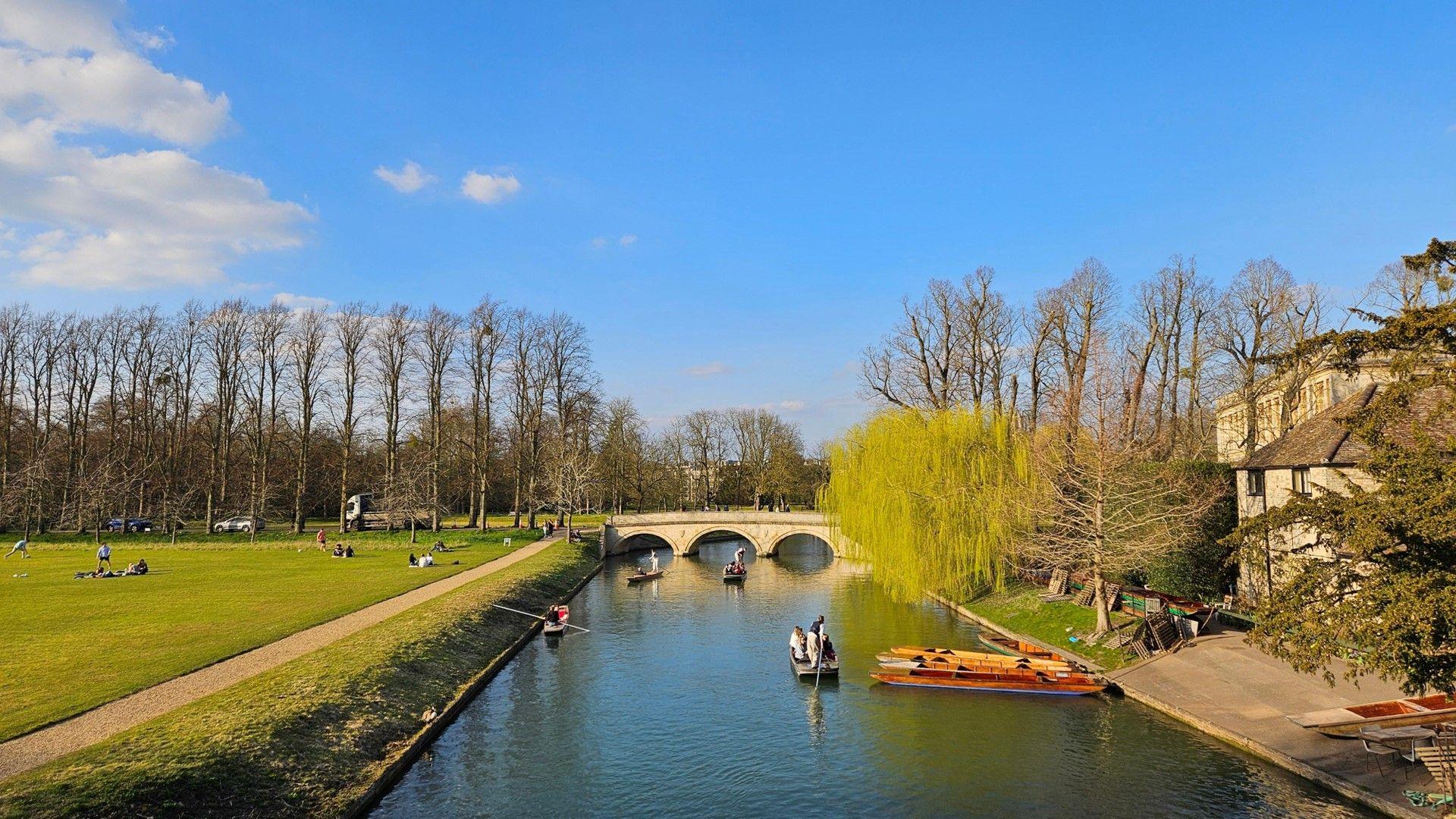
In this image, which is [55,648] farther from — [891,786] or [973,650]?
[973,650]

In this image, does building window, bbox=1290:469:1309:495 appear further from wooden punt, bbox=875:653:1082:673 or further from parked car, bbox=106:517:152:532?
parked car, bbox=106:517:152:532

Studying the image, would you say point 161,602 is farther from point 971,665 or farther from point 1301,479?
point 1301,479

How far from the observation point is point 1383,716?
1547cm

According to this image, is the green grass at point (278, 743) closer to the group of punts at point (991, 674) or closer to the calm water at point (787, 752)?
the calm water at point (787, 752)

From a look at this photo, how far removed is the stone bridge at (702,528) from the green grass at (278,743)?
34261 millimetres

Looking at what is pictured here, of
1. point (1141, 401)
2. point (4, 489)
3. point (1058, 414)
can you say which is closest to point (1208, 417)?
point (1141, 401)

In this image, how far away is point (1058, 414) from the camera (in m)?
30.9

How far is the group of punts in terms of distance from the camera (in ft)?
70.7

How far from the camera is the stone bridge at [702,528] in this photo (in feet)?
184

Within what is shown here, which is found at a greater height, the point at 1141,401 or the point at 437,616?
the point at 1141,401

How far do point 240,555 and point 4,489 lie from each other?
19565mm

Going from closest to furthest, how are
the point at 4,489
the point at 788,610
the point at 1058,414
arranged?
the point at 1058,414 → the point at 788,610 → the point at 4,489

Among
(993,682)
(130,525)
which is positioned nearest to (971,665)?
(993,682)

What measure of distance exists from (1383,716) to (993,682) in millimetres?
8635
